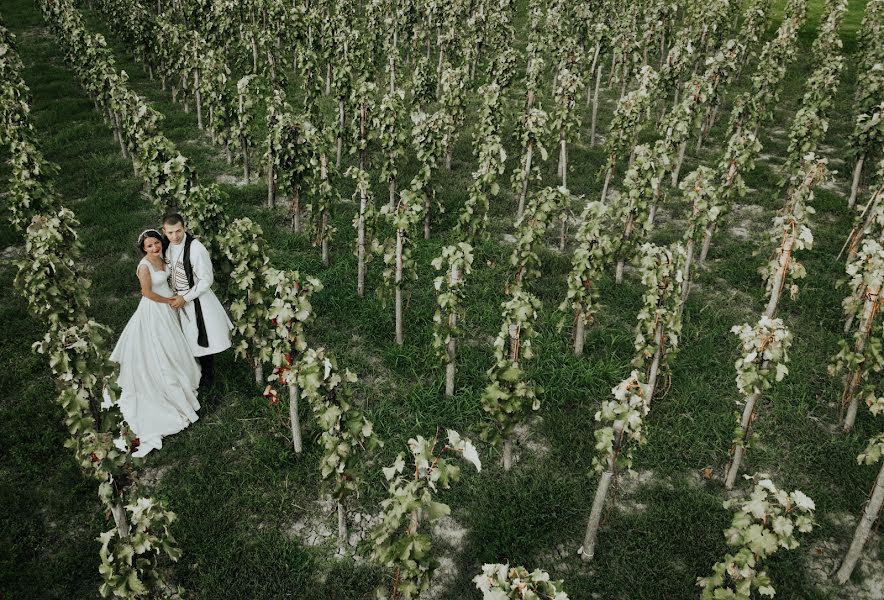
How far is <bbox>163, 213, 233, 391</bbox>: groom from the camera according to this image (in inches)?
267

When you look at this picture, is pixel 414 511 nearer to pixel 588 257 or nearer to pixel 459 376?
pixel 459 376

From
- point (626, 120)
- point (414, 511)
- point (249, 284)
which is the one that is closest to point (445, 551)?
point (414, 511)

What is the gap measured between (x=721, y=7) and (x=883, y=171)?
9068mm

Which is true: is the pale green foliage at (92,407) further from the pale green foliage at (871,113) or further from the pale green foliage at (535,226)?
the pale green foliage at (871,113)

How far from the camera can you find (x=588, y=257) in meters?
7.58

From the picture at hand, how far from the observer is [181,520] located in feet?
19.3

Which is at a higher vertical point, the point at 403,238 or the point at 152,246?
A: the point at 152,246

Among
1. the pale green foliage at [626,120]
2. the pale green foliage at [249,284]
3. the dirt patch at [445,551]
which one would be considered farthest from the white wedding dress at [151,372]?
the pale green foliage at [626,120]

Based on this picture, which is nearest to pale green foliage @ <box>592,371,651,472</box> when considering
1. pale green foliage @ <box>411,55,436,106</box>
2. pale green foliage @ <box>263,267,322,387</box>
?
pale green foliage @ <box>263,267,322,387</box>

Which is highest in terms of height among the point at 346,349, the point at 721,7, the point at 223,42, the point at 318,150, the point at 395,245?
the point at 721,7

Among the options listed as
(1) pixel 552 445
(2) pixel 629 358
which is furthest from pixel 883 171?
(1) pixel 552 445

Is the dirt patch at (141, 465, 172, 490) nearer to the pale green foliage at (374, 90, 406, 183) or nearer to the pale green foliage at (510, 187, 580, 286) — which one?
the pale green foliage at (510, 187, 580, 286)

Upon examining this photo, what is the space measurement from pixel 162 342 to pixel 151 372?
36 cm

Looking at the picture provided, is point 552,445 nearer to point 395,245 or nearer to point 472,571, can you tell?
point 472,571
